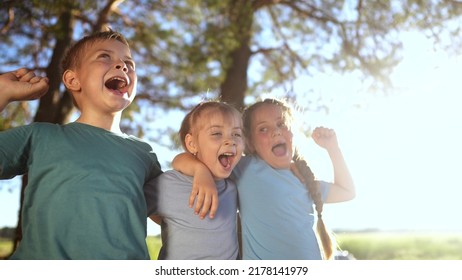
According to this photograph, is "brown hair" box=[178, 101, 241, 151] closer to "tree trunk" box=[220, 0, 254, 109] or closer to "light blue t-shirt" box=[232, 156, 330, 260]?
"light blue t-shirt" box=[232, 156, 330, 260]

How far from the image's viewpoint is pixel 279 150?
107 cm

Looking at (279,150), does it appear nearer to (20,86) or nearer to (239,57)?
(20,86)

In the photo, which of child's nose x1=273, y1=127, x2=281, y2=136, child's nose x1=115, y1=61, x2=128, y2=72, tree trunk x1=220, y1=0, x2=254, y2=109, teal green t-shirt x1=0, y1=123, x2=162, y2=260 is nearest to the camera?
teal green t-shirt x1=0, y1=123, x2=162, y2=260

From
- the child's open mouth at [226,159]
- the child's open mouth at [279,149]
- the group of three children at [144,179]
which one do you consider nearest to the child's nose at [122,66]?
the group of three children at [144,179]

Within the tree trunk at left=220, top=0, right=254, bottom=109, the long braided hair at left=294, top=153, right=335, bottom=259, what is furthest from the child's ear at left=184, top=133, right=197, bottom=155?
the tree trunk at left=220, top=0, right=254, bottom=109

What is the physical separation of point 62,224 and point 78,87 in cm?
29

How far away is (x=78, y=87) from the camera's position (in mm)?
971

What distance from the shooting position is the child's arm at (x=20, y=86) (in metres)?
0.85

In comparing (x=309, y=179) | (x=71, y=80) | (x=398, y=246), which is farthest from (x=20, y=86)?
(x=398, y=246)

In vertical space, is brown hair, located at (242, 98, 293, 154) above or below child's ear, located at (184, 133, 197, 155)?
above

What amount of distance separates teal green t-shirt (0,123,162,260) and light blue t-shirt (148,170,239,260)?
55 mm

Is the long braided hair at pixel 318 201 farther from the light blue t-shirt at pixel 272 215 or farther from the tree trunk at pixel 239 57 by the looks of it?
the tree trunk at pixel 239 57

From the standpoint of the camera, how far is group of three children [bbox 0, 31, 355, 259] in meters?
0.82
